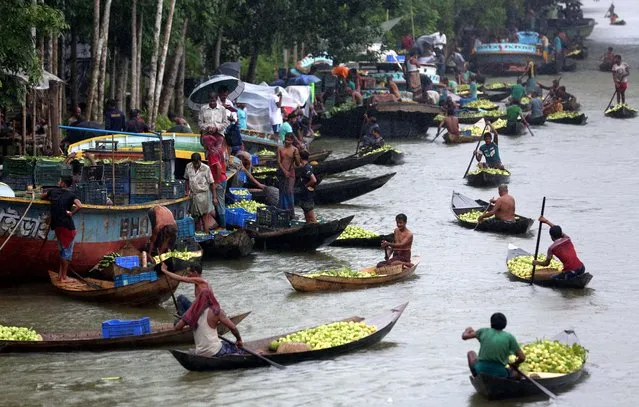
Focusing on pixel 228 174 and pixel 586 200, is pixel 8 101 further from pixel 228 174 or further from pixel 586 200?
pixel 586 200

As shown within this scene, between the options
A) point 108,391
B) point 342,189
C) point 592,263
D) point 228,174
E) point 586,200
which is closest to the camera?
point 108,391

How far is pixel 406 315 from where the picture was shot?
16328mm

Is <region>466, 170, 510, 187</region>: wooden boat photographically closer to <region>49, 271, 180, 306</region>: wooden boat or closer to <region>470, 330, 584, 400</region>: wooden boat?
<region>49, 271, 180, 306</region>: wooden boat

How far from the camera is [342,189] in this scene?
24.4 m

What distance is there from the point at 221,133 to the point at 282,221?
221 cm

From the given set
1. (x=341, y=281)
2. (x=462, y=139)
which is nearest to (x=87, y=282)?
(x=341, y=281)

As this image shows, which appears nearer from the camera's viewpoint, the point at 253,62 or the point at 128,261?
the point at 128,261

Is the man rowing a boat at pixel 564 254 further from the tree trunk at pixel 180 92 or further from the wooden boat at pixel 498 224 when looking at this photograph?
the tree trunk at pixel 180 92

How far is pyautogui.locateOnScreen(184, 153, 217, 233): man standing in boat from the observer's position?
18.9 m

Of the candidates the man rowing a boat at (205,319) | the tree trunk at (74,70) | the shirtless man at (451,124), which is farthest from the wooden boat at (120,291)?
the shirtless man at (451,124)

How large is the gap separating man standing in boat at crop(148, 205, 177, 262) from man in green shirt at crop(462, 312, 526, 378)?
5849 mm

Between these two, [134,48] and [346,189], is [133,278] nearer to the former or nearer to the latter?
[346,189]

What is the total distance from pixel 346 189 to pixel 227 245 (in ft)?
18.7

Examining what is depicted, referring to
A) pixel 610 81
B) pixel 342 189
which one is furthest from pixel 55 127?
pixel 610 81
